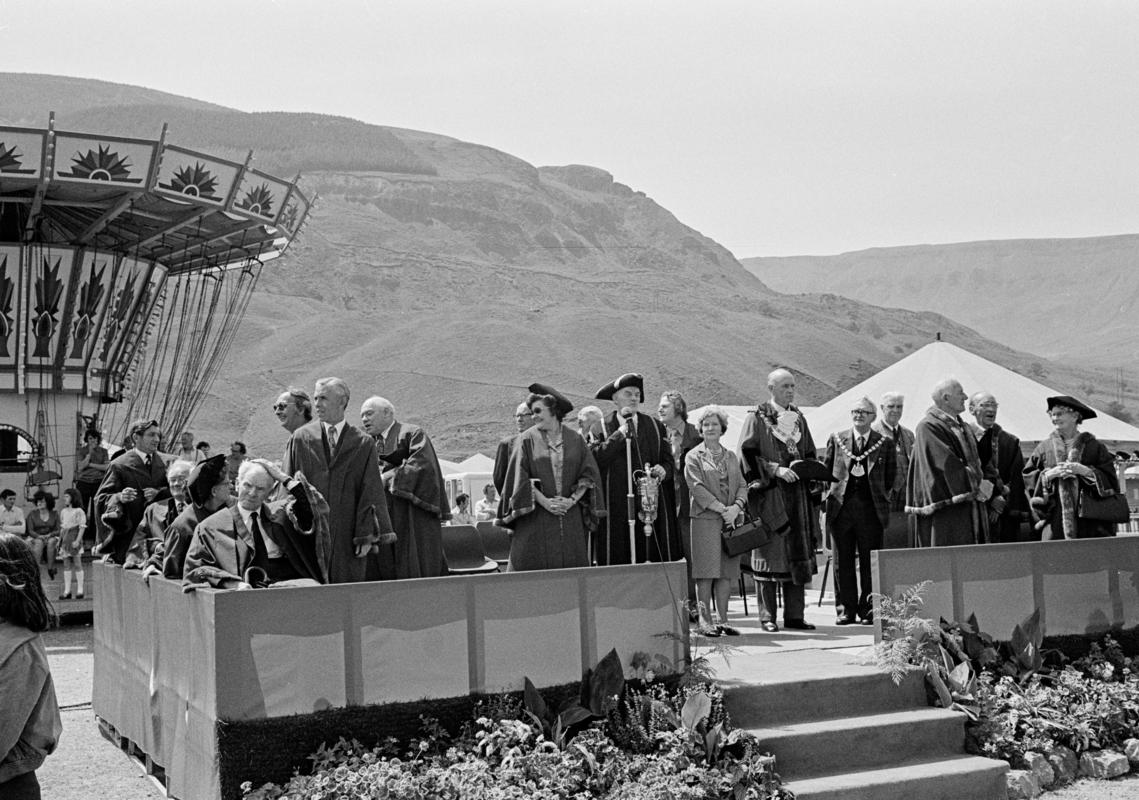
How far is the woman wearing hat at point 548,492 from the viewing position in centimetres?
953

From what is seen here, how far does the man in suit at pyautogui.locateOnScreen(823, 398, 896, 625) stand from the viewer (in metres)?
12.1

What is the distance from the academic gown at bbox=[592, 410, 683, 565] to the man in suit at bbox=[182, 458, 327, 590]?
3.41m

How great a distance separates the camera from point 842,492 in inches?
479

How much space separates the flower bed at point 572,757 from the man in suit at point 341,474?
1476 millimetres

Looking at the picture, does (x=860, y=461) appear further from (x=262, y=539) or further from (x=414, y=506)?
(x=262, y=539)

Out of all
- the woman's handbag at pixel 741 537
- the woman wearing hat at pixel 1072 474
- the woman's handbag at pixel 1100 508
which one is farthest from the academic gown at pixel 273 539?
the woman's handbag at pixel 1100 508

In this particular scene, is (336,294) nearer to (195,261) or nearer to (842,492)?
(195,261)

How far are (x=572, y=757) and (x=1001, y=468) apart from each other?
234 inches

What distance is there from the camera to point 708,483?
11.2m

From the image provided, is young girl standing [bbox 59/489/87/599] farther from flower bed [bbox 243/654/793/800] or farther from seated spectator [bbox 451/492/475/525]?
flower bed [bbox 243/654/793/800]

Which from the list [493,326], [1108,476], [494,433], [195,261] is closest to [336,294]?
[493,326]

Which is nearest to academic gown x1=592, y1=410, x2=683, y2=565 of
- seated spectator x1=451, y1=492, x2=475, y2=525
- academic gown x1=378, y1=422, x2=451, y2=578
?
academic gown x1=378, y1=422, x2=451, y2=578

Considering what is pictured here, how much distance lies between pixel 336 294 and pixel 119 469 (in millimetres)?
129712

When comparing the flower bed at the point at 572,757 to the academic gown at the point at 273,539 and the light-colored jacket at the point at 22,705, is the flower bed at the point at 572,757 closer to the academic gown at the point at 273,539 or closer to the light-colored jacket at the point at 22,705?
the academic gown at the point at 273,539
